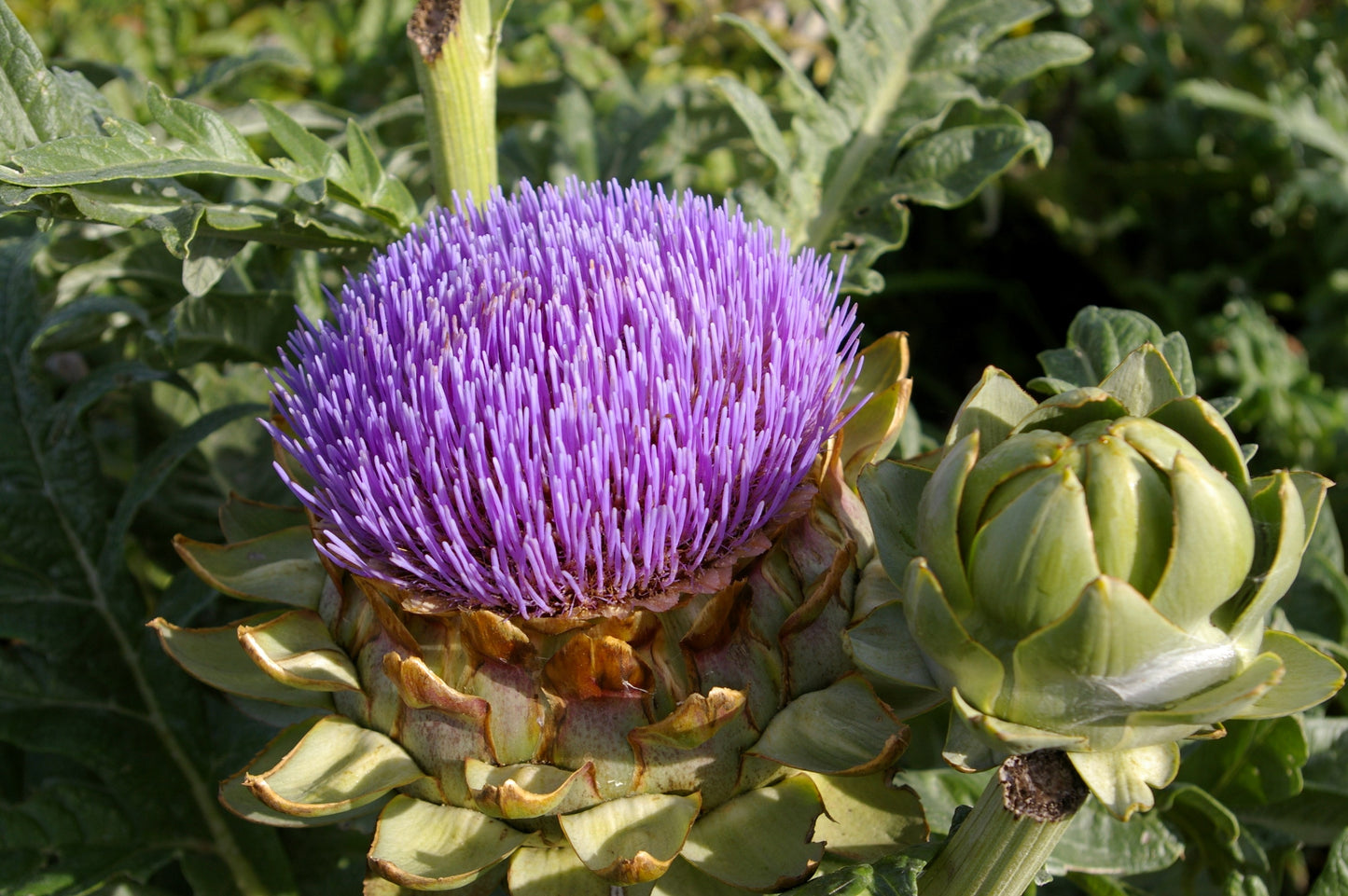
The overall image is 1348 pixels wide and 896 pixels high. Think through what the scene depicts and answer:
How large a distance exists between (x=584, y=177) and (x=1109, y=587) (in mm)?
978

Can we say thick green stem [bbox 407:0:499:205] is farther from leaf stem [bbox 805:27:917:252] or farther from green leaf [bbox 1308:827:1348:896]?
green leaf [bbox 1308:827:1348:896]

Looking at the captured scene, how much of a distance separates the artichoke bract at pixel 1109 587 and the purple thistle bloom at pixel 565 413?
0.16 metres

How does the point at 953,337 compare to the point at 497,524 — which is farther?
the point at 953,337

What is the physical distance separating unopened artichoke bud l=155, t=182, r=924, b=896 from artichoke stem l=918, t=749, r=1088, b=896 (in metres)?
0.06

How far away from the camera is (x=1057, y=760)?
2.23ft

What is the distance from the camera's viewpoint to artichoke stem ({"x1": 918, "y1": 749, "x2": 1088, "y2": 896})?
68 cm

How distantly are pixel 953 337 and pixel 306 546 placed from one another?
4.31 feet

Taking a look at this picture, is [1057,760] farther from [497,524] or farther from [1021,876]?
[497,524]

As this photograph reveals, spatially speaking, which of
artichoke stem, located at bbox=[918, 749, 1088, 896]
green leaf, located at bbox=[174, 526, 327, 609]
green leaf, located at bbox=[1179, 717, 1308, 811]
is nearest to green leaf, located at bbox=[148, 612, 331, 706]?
green leaf, located at bbox=[174, 526, 327, 609]

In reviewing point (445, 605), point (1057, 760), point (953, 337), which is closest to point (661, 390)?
point (445, 605)

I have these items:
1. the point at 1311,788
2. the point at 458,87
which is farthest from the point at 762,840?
the point at 458,87

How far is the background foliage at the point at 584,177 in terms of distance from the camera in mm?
1007

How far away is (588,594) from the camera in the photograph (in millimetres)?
800

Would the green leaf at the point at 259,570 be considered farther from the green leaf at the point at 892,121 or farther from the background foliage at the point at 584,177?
the green leaf at the point at 892,121
